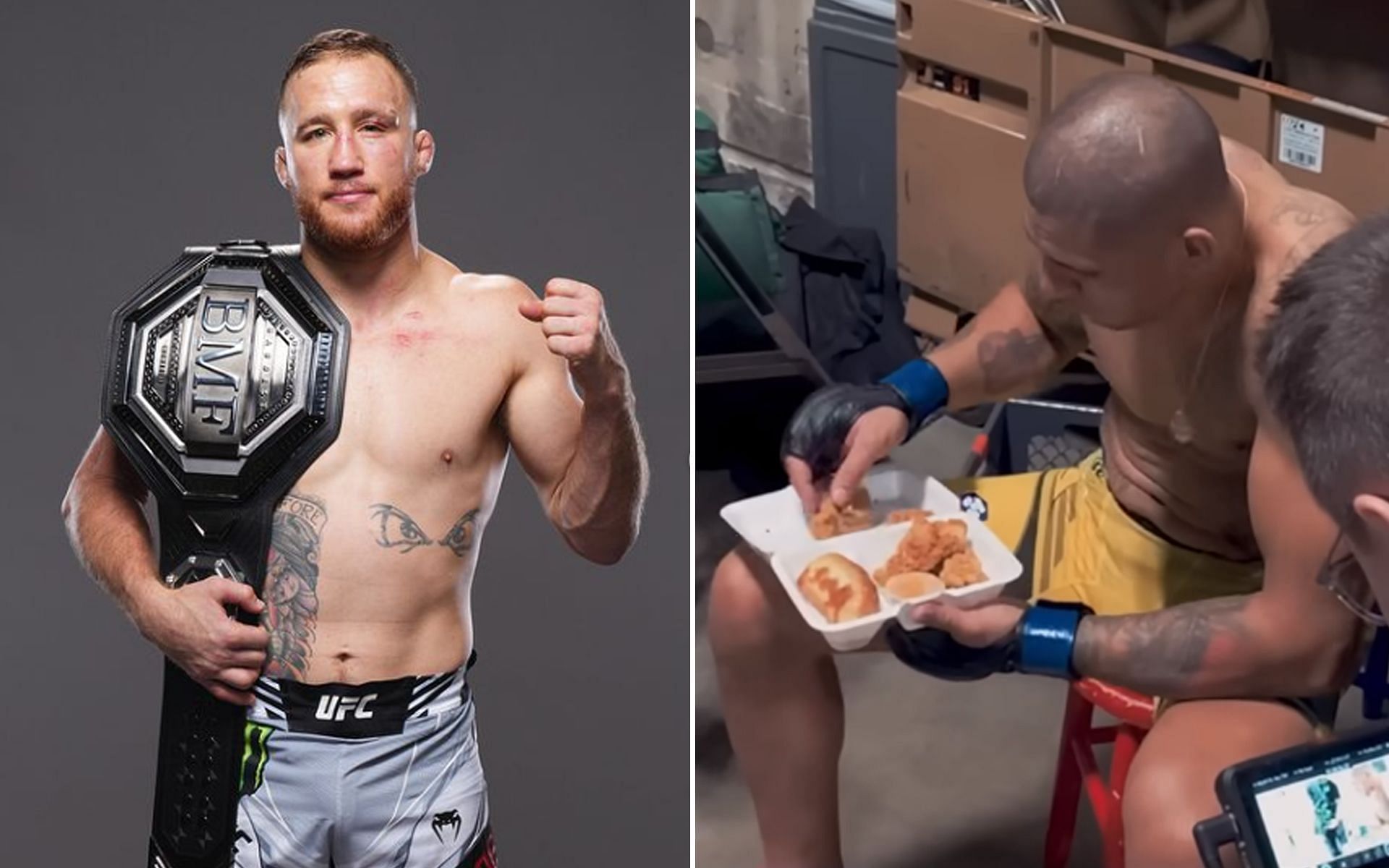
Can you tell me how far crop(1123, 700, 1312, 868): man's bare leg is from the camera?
7.86 ft

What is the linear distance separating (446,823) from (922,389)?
99 cm

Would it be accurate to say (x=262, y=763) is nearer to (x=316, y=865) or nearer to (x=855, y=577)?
(x=316, y=865)

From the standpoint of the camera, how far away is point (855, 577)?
2650mm

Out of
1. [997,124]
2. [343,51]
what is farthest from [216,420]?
[997,124]

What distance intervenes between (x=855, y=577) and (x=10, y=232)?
1.17 meters

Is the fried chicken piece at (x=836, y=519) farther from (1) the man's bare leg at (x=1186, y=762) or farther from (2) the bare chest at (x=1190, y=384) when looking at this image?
(1) the man's bare leg at (x=1186, y=762)

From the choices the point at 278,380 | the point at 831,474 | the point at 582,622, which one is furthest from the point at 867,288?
the point at 278,380

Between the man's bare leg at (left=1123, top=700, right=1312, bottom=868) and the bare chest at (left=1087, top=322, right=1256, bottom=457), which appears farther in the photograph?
the bare chest at (left=1087, top=322, right=1256, bottom=457)

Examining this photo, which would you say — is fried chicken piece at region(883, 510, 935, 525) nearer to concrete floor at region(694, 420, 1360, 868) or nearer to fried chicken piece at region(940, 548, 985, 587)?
fried chicken piece at region(940, 548, 985, 587)

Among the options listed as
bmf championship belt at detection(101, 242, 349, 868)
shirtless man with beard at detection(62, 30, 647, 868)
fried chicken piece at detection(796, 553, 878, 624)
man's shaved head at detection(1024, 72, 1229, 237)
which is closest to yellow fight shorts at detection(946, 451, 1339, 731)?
fried chicken piece at detection(796, 553, 878, 624)

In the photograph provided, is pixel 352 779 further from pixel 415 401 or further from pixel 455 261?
pixel 455 261

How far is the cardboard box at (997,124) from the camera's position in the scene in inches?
126

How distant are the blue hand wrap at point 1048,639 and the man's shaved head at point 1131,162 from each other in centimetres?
48

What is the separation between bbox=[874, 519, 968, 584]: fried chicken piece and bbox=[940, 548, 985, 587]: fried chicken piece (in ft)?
0.04
